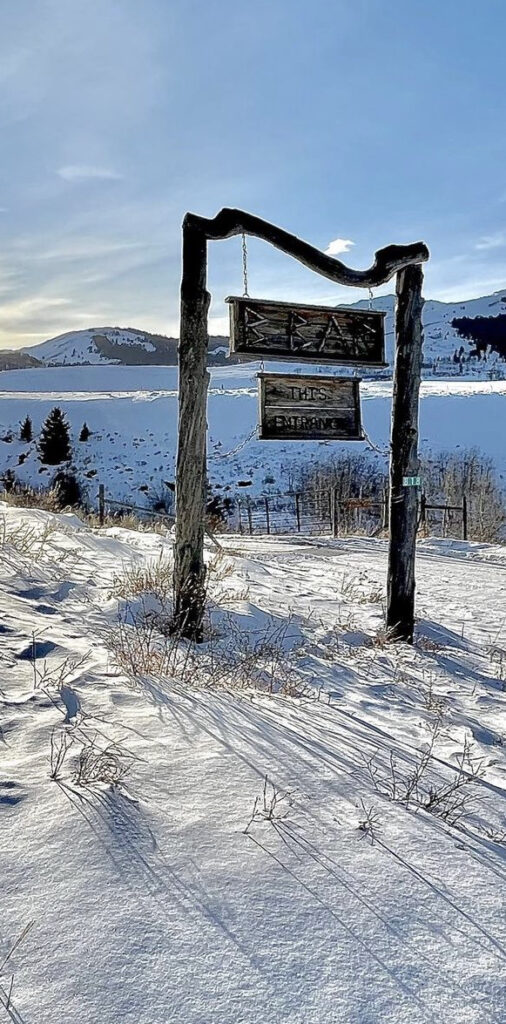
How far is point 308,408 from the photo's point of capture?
5.63 meters

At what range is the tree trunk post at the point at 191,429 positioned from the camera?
4973 mm

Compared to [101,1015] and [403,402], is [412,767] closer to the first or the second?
[101,1015]

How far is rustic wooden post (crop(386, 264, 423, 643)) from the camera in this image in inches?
226

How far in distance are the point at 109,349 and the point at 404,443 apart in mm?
90107

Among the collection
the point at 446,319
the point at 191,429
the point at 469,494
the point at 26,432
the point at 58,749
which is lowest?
the point at 469,494

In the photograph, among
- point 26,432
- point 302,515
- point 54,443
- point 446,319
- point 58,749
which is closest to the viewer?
point 58,749

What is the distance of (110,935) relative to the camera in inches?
60.8

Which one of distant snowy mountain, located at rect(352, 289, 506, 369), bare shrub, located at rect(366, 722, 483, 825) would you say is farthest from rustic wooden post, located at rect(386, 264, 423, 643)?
distant snowy mountain, located at rect(352, 289, 506, 369)

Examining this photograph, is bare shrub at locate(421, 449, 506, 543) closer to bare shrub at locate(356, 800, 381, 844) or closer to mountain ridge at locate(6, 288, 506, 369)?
bare shrub at locate(356, 800, 381, 844)

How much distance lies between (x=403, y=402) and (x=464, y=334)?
88668mm

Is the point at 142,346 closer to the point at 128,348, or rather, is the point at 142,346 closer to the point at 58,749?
the point at 128,348

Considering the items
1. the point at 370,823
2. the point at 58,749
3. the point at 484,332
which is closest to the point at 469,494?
the point at 370,823

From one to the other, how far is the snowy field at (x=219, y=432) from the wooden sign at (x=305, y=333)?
25.5 m

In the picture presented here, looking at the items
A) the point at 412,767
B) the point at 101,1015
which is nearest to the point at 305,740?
the point at 412,767
